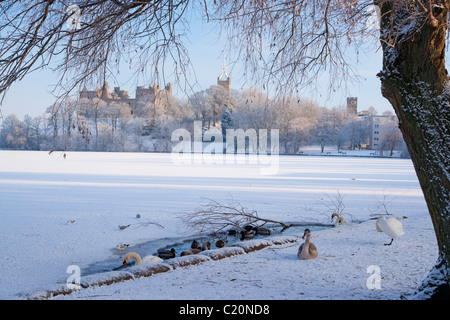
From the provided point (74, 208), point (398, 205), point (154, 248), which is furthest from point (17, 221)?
point (398, 205)

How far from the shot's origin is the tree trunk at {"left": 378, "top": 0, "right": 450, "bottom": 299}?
8.66 ft

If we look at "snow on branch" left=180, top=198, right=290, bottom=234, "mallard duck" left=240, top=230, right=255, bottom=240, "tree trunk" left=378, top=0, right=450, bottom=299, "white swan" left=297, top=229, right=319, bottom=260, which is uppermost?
"tree trunk" left=378, top=0, right=450, bottom=299

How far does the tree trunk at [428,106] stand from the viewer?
264cm

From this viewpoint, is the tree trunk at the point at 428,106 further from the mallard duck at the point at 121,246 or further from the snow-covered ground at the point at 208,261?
the mallard duck at the point at 121,246

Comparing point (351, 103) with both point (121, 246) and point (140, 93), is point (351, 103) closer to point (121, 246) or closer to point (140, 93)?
point (140, 93)

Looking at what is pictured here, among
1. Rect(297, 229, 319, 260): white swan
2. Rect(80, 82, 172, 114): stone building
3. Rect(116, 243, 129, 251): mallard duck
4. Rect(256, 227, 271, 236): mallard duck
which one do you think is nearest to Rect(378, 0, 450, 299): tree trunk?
Rect(297, 229, 319, 260): white swan

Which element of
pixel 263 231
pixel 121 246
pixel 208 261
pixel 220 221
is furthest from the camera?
pixel 220 221

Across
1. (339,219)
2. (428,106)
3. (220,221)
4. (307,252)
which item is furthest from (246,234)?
(428,106)

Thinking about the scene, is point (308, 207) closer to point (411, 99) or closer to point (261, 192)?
point (261, 192)

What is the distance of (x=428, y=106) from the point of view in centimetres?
270

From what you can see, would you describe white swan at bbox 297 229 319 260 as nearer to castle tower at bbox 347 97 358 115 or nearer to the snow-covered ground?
the snow-covered ground

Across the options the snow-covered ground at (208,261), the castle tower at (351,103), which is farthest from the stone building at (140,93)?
the castle tower at (351,103)
